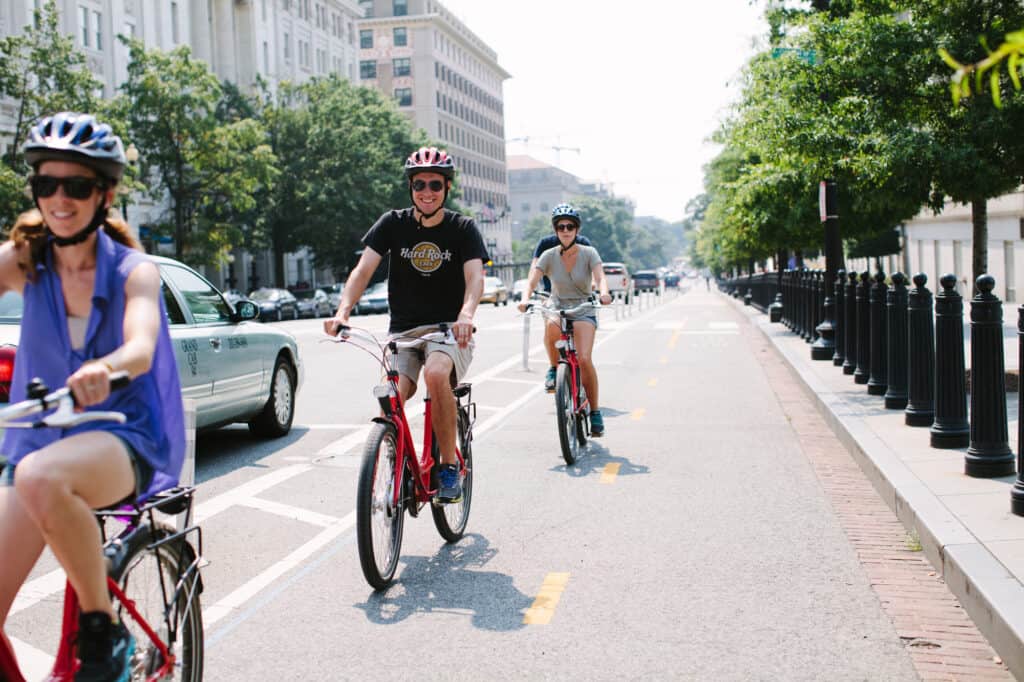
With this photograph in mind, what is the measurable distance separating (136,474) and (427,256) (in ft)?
10.5

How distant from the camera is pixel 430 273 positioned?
612 centimetres

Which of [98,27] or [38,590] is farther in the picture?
[98,27]

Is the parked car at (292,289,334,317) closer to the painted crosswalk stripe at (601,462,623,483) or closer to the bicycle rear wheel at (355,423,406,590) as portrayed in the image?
the painted crosswalk stripe at (601,462,623,483)

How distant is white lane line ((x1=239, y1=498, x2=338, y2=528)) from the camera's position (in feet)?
23.1

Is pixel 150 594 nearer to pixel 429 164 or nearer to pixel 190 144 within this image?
pixel 429 164

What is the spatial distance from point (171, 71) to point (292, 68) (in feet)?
103

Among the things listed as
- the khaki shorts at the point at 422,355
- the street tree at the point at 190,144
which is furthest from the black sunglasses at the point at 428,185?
the street tree at the point at 190,144

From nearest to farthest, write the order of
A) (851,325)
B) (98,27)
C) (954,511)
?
(954,511)
(851,325)
(98,27)

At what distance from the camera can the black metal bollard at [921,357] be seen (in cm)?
909

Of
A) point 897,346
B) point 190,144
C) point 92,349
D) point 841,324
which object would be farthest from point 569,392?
point 190,144

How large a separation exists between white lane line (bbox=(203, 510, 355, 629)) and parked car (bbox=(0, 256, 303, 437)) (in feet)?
6.66

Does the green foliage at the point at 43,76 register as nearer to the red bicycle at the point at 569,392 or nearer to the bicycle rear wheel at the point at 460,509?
the red bicycle at the point at 569,392

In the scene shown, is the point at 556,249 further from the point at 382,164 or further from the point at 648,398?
the point at 382,164

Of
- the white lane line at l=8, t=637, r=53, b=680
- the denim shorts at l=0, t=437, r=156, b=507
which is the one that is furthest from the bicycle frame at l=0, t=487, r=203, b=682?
the white lane line at l=8, t=637, r=53, b=680
